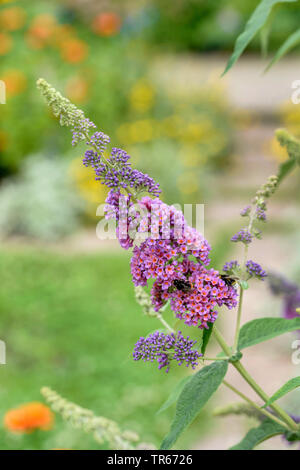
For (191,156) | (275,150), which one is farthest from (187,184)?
(275,150)

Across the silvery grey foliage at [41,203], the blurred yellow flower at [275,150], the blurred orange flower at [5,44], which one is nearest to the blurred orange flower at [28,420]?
the silvery grey foliage at [41,203]

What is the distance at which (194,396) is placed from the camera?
1005 millimetres

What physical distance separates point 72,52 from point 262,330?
655cm

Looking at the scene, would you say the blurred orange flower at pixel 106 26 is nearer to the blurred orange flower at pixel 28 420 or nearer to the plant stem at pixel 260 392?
the blurred orange flower at pixel 28 420

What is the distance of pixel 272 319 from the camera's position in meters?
1.11

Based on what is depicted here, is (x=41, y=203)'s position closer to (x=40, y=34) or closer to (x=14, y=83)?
(x=14, y=83)

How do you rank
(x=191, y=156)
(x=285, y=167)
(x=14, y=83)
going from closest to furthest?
(x=285, y=167) < (x=14, y=83) < (x=191, y=156)

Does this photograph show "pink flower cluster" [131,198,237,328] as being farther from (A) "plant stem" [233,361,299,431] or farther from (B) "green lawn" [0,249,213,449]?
(B) "green lawn" [0,249,213,449]

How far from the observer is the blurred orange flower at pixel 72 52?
285 inches

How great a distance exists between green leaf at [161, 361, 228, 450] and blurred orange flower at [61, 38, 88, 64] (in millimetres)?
6554

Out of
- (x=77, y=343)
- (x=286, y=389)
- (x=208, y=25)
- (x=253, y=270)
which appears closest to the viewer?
(x=286, y=389)

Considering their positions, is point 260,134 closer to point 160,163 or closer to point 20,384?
point 160,163

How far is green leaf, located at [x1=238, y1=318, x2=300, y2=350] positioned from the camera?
1083 millimetres

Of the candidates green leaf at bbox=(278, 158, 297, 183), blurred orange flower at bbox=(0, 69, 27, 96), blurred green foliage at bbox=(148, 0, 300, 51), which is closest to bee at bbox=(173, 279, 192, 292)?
green leaf at bbox=(278, 158, 297, 183)
